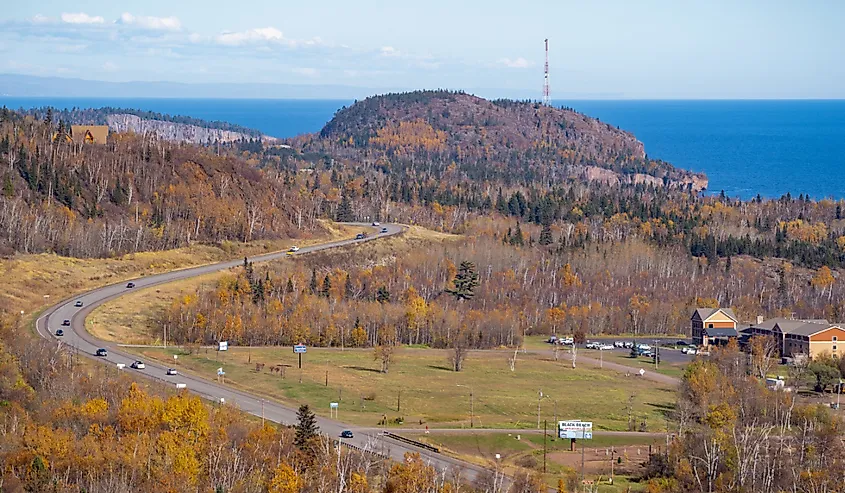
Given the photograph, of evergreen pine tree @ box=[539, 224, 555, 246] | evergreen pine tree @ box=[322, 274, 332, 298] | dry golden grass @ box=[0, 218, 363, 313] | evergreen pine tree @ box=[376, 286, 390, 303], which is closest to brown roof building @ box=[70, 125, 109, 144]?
dry golden grass @ box=[0, 218, 363, 313]

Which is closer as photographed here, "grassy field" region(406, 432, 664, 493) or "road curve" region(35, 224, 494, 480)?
"road curve" region(35, 224, 494, 480)

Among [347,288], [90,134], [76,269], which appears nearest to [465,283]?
[347,288]

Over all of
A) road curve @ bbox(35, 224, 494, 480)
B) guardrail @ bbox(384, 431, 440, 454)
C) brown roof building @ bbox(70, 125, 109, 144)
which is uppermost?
brown roof building @ bbox(70, 125, 109, 144)

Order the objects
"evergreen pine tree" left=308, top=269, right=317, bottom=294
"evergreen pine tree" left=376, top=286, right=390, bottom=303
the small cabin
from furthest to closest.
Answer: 1. "evergreen pine tree" left=376, top=286, right=390, bottom=303
2. "evergreen pine tree" left=308, top=269, right=317, bottom=294
3. the small cabin

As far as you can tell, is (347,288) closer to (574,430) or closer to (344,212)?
(574,430)

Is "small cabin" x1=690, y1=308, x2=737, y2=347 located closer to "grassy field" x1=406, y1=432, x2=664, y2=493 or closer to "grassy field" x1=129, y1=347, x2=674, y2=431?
"grassy field" x1=129, y1=347, x2=674, y2=431

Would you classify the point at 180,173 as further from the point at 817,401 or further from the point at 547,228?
the point at 817,401

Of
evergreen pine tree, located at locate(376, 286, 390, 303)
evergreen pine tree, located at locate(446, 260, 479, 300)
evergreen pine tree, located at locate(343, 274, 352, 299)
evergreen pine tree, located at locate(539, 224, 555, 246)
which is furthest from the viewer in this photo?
evergreen pine tree, located at locate(539, 224, 555, 246)
